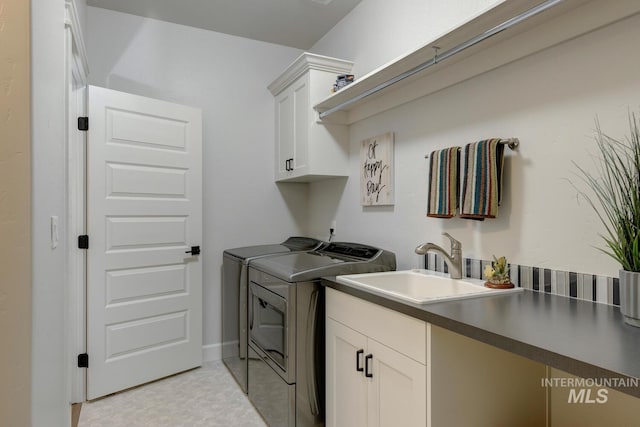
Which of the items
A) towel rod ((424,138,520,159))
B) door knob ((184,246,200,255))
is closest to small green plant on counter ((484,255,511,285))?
towel rod ((424,138,520,159))

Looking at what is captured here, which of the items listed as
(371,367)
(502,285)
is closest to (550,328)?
(502,285)

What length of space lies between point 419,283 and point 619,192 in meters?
0.95

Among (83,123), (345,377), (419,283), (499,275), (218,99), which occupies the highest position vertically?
(218,99)

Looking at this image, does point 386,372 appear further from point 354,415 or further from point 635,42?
point 635,42

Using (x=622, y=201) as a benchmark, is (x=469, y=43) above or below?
above

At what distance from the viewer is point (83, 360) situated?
2508 mm

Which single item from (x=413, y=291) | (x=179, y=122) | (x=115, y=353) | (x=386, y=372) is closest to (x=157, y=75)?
(x=179, y=122)

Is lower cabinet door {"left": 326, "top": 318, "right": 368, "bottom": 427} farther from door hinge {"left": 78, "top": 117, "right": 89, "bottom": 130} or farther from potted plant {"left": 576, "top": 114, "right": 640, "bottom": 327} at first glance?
door hinge {"left": 78, "top": 117, "right": 89, "bottom": 130}

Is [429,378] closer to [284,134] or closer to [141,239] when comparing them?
[141,239]

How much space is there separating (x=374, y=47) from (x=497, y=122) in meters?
1.26

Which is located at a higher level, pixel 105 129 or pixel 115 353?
pixel 105 129

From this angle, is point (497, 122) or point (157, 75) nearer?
point (497, 122)

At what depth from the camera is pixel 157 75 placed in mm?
3059

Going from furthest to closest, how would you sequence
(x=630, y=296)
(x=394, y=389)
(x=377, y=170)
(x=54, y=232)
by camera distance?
1. (x=377, y=170)
2. (x=394, y=389)
3. (x=54, y=232)
4. (x=630, y=296)
